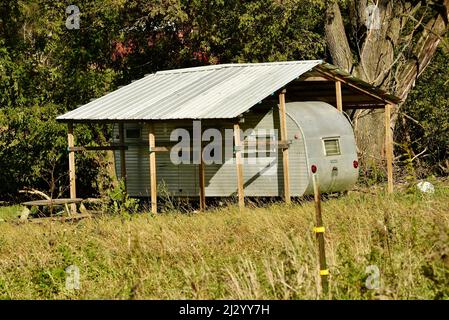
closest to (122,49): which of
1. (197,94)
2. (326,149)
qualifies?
(197,94)

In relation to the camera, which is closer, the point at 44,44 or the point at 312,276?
the point at 312,276

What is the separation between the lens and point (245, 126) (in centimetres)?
2425

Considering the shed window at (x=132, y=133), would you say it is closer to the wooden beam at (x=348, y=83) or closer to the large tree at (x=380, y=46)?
the wooden beam at (x=348, y=83)

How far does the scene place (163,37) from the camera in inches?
1261

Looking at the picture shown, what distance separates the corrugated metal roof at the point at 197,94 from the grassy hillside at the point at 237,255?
421 cm

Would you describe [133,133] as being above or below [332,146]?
above

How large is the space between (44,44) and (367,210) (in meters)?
17.7

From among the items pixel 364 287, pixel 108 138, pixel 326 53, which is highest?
pixel 326 53

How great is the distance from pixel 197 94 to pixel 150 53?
9297mm

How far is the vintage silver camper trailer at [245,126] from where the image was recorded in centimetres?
2275

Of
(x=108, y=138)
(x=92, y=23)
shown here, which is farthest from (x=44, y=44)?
(x=108, y=138)

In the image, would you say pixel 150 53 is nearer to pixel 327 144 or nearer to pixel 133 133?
Answer: pixel 133 133

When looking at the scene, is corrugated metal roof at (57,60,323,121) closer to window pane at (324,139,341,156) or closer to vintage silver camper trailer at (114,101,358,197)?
vintage silver camper trailer at (114,101,358,197)

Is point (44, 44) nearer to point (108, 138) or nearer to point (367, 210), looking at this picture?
point (108, 138)
